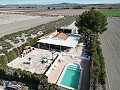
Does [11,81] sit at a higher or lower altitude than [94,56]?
lower

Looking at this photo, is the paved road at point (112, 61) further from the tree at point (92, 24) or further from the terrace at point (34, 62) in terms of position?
the terrace at point (34, 62)

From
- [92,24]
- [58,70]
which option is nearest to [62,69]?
[58,70]

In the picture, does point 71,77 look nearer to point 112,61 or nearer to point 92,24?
point 112,61

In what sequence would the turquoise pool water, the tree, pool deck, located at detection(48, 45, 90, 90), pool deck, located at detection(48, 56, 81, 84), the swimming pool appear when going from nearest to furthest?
the swimming pool, the turquoise pool water, pool deck, located at detection(48, 45, 90, 90), pool deck, located at detection(48, 56, 81, 84), the tree

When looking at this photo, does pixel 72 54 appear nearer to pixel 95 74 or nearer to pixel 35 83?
pixel 95 74

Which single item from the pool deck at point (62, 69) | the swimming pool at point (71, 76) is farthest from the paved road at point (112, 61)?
the swimming pool at point (71, 76)

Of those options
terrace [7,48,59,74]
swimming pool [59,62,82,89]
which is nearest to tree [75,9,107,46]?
terrace [7,48,59,74]

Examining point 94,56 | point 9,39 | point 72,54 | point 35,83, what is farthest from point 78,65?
point 9,39

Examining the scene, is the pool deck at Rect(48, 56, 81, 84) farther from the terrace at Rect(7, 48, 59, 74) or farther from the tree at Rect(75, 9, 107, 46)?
the tree at Rect(75, 9, 107, 46)
